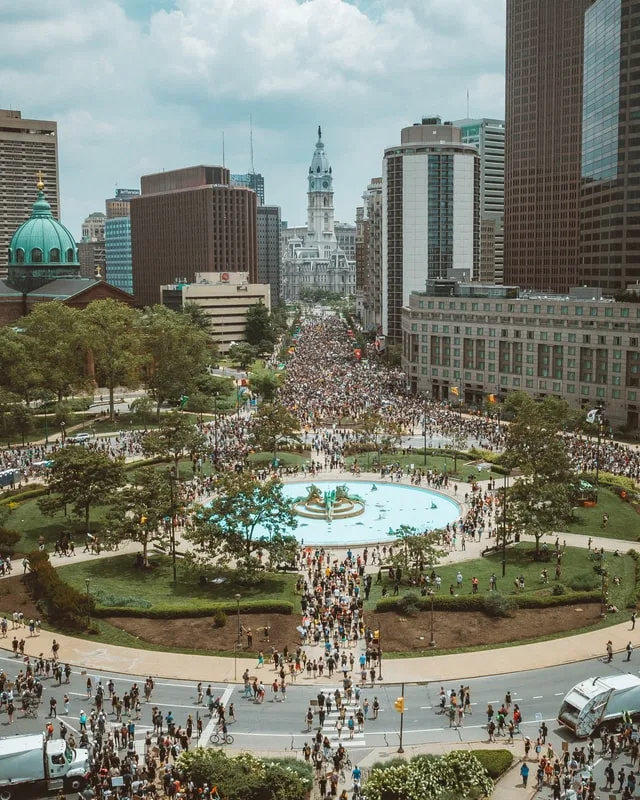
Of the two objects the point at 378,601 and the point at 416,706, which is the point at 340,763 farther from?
the point at 378,601

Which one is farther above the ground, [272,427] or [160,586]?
[272,427]

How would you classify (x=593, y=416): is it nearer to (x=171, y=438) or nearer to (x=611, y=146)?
(x=171, y=438)

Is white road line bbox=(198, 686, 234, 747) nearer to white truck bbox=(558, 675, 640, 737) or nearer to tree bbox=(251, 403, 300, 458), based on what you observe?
white truck bbox=(558, 675, 640, 737)

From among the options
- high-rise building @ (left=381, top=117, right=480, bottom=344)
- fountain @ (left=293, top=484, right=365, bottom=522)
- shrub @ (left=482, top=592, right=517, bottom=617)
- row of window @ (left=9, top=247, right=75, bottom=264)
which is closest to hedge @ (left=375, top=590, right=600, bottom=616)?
shrub @ (left=482, top=592, right=517, bottom=617)

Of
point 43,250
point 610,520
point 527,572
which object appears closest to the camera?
point 527,572

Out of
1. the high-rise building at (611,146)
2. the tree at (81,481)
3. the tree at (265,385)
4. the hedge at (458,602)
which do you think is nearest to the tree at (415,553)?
the hedge at (458,602)

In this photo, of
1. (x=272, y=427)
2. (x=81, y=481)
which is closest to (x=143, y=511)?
(x=81, y=481)
